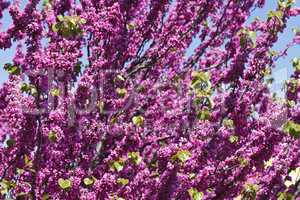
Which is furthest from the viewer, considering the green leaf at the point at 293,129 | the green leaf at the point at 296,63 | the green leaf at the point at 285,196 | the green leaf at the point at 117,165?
the green leaf at the point at 296,63

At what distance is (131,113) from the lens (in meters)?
6.31

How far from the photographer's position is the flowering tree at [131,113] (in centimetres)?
523

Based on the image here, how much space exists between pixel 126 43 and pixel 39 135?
5.17 ft

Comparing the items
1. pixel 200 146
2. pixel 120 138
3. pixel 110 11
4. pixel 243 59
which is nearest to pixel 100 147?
pixel 120 138

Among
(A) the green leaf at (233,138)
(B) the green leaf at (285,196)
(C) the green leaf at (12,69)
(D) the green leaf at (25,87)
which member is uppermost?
(C) the green leaf at (12,69)

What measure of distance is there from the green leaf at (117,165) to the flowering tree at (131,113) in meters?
0.03

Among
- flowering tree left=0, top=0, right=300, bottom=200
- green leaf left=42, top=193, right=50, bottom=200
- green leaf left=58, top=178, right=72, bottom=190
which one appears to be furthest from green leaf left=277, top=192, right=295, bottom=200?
green leaf left=42, top=193, right=50, bottom=200

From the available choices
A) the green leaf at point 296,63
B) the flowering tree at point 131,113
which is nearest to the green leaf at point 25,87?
the flowering tree at point 131,113

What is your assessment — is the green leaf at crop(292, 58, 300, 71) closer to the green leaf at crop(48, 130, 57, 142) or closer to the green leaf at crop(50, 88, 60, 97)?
the green leaf at crop(50, 88, 60, 97)

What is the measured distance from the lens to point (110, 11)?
5.60m

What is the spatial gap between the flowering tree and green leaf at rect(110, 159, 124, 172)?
0.10 ft

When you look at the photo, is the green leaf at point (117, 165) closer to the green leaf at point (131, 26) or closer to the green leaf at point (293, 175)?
the green leaf at point (131, 26)

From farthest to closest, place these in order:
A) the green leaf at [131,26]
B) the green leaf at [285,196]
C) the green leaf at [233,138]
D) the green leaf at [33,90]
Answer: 1. the green leaf at [131,26]
2. the green leaf at [233,138]
3. the green leaf at [285,196]
4. the green leaf at [33,90]

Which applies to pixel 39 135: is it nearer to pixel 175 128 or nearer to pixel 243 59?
pixel 175 128
